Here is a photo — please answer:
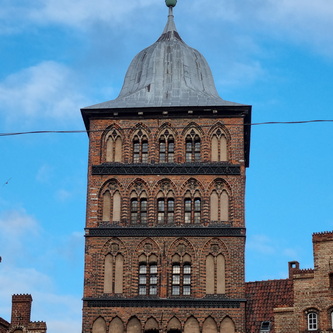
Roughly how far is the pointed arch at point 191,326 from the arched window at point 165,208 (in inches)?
174

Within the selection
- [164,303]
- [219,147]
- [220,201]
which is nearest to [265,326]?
[164,303]

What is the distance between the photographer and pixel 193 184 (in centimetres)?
4769

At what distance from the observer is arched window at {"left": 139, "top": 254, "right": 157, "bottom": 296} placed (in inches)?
1815

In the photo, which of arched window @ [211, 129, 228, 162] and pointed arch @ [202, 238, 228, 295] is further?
arched window @ [211, 129, 228, 162]

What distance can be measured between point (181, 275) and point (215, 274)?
141 cm

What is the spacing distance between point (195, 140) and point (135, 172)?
2988 mm

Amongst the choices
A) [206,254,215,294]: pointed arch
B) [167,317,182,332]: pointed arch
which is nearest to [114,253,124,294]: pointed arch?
[167,317,182,332]: pointed arch

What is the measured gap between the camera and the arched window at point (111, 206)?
155ft

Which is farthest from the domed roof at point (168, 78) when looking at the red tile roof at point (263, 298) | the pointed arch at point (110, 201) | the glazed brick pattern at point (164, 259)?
the red tile roof at point (263, 298)

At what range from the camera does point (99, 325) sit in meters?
45.5

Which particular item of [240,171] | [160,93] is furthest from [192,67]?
[240,171]

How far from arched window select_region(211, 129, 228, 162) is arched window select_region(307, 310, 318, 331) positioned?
26.9 feet

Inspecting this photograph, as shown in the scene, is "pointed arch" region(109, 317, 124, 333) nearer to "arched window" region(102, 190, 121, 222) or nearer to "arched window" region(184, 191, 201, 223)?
"arched window" region(102, 190, 121, 222)

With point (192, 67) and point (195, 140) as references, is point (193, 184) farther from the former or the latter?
point (192, 67)
